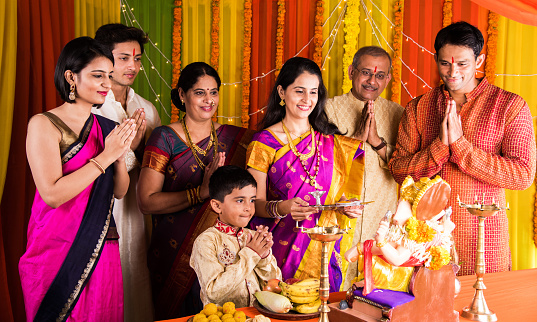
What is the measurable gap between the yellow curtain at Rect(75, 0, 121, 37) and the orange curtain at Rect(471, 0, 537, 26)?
8.64 feet

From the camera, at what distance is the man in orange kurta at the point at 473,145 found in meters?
2.40

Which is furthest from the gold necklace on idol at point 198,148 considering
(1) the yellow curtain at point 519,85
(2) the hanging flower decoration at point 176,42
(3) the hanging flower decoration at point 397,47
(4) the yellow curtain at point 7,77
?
(1) the yellow curtain at point 519,85

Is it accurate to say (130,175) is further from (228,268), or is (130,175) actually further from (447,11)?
(447,11)

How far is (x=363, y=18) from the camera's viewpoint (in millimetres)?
4055

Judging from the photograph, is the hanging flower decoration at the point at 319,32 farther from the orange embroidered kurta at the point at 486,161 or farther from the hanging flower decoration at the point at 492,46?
the orange embroidered kurta at the point at 486,161

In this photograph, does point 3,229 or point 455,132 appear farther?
point 3,229

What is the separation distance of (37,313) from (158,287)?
83 centimetres

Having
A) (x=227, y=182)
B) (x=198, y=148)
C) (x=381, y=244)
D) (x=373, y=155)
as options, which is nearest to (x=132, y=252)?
(x=198, y=148)

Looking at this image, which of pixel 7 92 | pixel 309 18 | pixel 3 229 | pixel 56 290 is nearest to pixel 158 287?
pixel 56 290

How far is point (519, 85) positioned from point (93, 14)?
3439 millimetres

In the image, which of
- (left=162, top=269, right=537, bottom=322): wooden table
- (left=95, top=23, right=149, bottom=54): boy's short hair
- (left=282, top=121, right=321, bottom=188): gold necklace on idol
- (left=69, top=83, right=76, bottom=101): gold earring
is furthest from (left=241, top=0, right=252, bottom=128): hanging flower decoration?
(left=162, top=269, right=537, bottom=322): wooden table

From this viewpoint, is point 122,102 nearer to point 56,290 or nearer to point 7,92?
point 7,92

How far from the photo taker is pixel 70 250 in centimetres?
210

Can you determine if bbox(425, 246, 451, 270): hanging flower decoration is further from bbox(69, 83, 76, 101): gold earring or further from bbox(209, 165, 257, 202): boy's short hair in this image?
bbox(69, 83, 76, 101): gold earring
